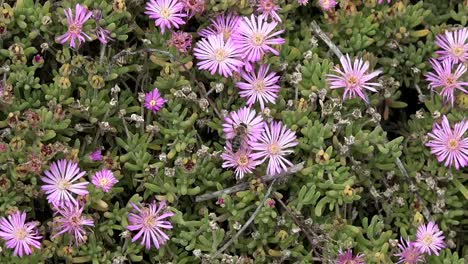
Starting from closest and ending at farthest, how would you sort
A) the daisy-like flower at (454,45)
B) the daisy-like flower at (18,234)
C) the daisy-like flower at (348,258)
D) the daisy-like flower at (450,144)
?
the daisy-like flower at (18,234)
the daisy-like flower at (348,258)
the daisy-like flower at (450,144)
the daisy-like flower at (454,45)

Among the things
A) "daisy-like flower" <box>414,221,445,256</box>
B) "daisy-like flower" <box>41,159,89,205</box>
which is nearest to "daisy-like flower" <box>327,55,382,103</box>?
"daisy-like flower" <box>414,221,445,256</box>

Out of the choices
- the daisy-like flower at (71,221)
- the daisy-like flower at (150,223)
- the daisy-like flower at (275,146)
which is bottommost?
the daisy-like flower at (71,221)

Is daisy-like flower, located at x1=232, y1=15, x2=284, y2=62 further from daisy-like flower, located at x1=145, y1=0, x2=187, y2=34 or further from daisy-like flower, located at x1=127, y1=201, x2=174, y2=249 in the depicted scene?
daisy-like flower, located at x1=127, y1=201, x2=174, y2=249

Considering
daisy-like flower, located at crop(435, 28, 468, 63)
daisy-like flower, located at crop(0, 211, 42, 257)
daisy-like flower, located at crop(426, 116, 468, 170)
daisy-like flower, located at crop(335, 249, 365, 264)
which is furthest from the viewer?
daisy-like flower, located at crop(435, 28, 468, 63)

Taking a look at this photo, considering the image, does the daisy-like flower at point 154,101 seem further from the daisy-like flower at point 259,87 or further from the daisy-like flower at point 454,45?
the daisy-like flower at point 454,45

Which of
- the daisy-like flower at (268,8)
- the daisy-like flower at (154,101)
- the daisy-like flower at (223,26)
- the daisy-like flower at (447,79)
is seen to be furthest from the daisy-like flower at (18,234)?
the daisy-like flower at (447,79)

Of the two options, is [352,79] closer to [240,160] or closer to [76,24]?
[240,160]

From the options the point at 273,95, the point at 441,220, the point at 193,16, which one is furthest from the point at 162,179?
the point at 441,220

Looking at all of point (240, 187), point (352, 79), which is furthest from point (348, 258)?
point (352, 79)

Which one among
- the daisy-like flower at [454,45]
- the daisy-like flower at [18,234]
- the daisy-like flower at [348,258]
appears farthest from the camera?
the daisy-like flower at [454,45]
